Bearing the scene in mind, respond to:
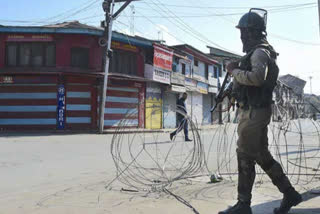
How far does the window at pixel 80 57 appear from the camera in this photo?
18109 mm

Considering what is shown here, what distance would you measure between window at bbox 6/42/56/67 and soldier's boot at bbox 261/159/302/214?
54.8ft

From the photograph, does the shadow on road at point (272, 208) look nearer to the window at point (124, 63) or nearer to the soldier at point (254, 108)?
the soldier at point (254, 108)

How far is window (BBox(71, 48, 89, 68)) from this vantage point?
18109 millimetres

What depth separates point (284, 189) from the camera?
2.92 metres

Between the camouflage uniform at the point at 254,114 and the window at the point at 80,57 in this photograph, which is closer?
the camouflage uniform at the point at 254,114

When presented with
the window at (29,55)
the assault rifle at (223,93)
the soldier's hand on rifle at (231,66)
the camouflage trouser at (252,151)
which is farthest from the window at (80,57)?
the camouflage trouser at (252,151)

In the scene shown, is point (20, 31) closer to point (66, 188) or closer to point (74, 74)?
point (74, 74)

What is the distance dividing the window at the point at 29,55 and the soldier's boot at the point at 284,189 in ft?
54.8

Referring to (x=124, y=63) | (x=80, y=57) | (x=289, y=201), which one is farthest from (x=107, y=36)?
(x=289, y=201)

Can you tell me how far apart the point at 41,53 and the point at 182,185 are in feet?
52.0

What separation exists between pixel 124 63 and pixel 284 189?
1784 centimetres

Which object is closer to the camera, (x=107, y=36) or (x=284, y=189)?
(x=284, y=189)

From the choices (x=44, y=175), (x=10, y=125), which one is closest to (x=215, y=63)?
(x=10, y=125)

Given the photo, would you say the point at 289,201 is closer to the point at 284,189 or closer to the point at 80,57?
the point at 284,189
